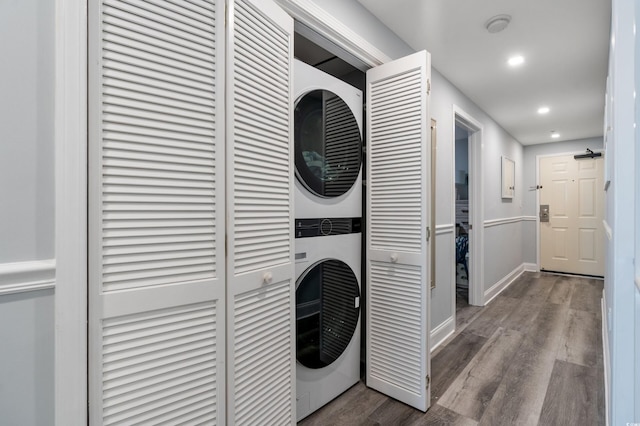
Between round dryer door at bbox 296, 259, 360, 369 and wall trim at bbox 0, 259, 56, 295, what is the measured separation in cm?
100

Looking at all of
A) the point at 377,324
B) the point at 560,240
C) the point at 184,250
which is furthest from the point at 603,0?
the point at 560,240

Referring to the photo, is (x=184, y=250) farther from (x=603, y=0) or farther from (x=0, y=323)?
(x=603, y=0)

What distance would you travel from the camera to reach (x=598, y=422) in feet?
5.25

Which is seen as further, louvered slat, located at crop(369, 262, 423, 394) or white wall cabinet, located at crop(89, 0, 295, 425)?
louvered slat, located at crop(369, 262, 423, 394)

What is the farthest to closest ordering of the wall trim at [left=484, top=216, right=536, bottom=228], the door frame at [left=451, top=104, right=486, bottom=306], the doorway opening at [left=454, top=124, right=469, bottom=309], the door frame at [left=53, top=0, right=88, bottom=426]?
the doorway opening at [left=454, top=124, right=469, bottom=309] < the wall trim at [left=484, top=216, right=536, bottom=228] < the door frame at [left=451, top=104, right=486, bottom=306] < the door frame at [left=53, top=0, right=88, bottom=426]

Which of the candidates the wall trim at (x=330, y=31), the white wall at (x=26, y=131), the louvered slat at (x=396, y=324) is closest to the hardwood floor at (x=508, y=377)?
the louvered slat at (x=396, y=324)

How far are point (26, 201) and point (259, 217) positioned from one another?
65 cm

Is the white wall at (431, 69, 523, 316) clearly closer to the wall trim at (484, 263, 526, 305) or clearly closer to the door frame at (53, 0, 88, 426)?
the wall trim at (484, 263, 526, 305)

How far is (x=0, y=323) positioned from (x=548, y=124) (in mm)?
5622

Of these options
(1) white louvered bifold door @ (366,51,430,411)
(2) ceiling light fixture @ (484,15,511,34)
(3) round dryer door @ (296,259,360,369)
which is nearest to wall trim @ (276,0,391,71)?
(1) white louvered bifold door @ (366,51,430,411)

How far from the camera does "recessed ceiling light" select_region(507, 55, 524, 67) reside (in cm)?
237

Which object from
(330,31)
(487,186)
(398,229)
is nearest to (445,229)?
(398,229)

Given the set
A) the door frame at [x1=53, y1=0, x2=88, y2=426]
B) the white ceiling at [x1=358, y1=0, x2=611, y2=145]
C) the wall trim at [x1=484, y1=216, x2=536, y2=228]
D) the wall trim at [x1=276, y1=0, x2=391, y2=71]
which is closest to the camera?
the door frame at [x1=53, y1=0, x2=88, y2=426]

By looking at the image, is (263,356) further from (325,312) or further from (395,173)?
(395,173)
